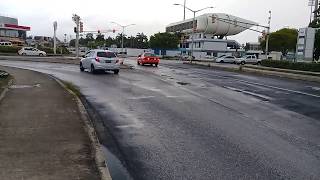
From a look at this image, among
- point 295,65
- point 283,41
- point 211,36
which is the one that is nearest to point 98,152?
point 295,65

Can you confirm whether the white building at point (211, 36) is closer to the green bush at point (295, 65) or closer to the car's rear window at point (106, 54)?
the green bush at point (295, 65)

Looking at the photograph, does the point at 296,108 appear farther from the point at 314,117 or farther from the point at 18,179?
the point at 18,179

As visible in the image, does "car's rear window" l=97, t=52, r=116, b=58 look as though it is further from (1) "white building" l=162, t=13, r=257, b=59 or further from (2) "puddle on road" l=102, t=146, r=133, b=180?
(1) "white building" l=162, t=13, r=257, b=59

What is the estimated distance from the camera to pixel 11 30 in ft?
472

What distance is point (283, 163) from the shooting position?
7590 millimetres

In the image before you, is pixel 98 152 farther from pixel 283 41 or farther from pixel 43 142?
pixel 283 41

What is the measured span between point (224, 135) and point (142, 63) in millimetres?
41148

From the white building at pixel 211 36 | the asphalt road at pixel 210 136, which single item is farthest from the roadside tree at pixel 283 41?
the asphalt road at pixel 210 136

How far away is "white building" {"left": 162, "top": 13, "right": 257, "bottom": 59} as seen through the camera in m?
131

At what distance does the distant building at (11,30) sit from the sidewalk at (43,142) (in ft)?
412

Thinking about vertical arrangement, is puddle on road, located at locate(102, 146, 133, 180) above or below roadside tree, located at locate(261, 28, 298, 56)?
below

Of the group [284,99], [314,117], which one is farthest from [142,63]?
[314,117]

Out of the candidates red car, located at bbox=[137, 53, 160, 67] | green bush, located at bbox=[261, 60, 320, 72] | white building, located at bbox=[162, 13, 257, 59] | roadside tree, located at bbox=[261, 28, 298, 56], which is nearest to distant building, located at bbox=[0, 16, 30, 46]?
white building, located at bbox=[162, 13, 257, 59]

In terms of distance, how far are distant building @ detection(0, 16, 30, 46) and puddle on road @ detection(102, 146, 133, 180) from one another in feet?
428
